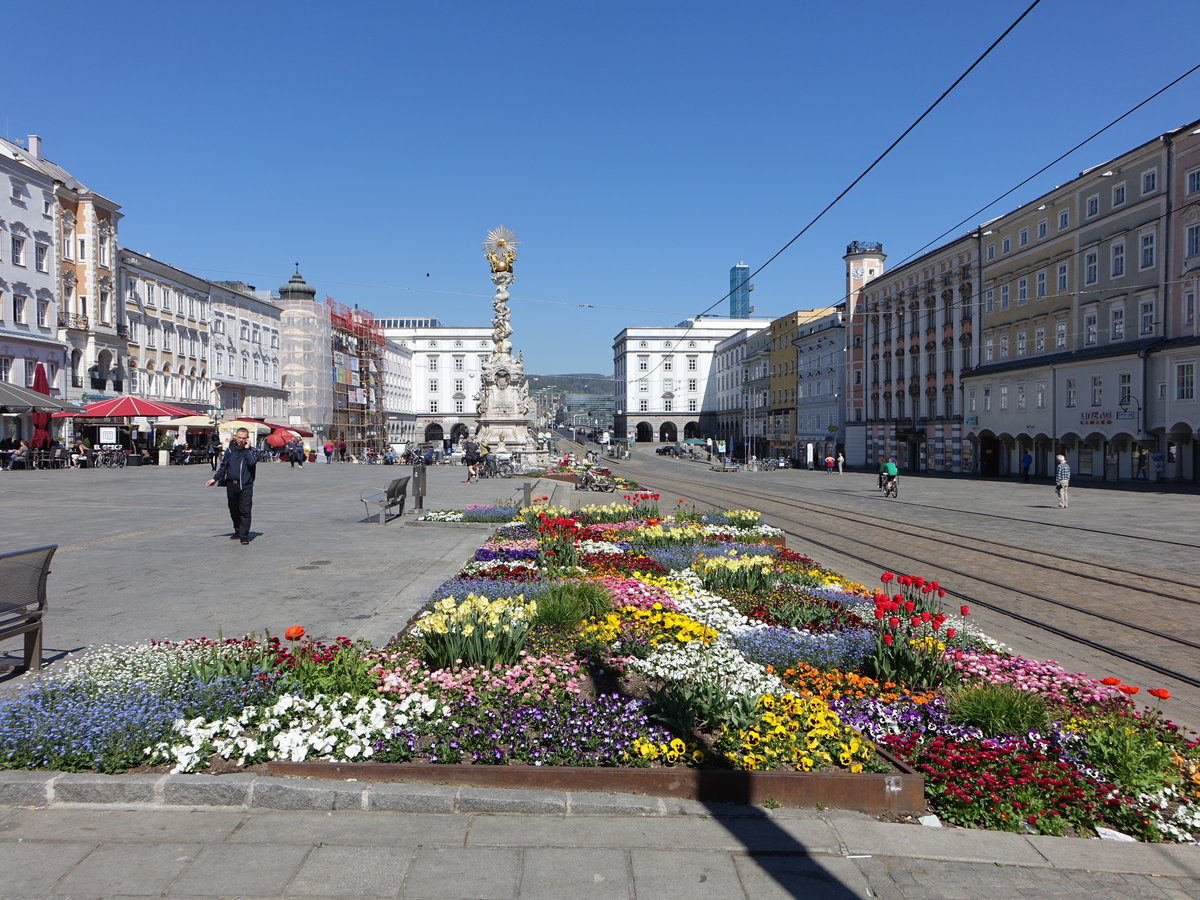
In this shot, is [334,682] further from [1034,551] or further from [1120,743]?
[1034,551]

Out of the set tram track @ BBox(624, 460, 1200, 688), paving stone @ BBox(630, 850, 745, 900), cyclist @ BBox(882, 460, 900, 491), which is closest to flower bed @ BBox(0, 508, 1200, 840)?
paving stone @ BBox(630, 850, 745, 900)

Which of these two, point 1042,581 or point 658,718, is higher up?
point 658,718

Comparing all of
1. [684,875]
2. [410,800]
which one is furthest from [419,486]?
[684,875]

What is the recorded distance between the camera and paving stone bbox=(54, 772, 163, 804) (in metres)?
4.75

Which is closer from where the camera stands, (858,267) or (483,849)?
(483,849)

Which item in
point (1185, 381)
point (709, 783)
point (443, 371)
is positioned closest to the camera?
point (709, 783)

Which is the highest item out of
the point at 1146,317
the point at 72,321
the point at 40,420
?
the point at 72,321

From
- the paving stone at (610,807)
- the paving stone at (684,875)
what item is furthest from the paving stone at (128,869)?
the paving stone at (684,875)

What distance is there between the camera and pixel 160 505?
22.0 metres

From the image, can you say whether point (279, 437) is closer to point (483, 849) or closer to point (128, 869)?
point (128, 869)

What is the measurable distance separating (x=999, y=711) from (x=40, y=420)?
44854 mm

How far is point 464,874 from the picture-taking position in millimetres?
4047

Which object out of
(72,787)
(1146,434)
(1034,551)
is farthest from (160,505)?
(1146,434)

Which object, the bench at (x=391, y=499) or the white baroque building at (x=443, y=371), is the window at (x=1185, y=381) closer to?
the bench at (x=391, y=499)
